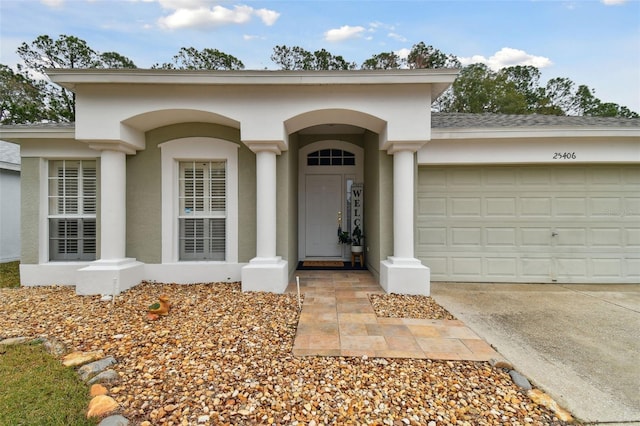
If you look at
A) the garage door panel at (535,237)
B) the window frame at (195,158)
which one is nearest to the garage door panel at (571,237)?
the garage door panel at (535,237)

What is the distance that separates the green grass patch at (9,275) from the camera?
5.61 meters

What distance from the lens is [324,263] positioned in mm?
7223

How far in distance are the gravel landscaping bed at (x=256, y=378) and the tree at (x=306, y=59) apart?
17.8 meters

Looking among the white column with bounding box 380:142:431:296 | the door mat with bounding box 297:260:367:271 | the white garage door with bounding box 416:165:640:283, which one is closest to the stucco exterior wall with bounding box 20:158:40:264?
the door mat with bounding box 297:260:367:271

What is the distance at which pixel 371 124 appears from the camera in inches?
205

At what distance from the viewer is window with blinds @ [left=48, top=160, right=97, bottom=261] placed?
5.65 metres

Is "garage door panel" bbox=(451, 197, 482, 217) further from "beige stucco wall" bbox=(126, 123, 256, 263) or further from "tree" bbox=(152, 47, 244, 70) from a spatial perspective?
"tree" bbox=(152, 47, 244, 70)

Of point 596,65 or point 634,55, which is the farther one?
point 596,65

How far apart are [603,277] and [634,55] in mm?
6750

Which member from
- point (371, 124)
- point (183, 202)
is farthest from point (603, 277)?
point (183, 202)

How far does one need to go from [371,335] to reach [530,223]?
466cm

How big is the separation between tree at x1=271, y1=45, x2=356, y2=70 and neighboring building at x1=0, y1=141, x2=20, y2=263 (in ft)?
47.3

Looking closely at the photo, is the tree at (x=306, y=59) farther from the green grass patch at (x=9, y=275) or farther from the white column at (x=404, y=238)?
the green grass patch at (x=9, y=275)

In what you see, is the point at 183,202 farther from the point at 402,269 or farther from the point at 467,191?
the point at 467,191
